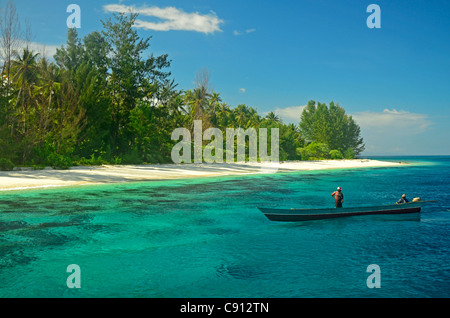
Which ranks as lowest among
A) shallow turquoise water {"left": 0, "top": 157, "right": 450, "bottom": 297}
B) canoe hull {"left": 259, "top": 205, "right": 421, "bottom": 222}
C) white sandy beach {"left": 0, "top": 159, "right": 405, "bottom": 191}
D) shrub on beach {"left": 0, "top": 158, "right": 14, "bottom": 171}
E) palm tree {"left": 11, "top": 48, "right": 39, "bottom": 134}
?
shallow turquoise water {"left": 0, "top": 157, "right": 450, "bottom": 297}

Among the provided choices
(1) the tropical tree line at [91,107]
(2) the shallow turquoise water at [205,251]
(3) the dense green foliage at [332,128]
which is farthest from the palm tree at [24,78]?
(3) the dense green foliage at [332,128]

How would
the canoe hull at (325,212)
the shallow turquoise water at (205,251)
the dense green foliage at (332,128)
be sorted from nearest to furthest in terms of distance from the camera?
the shallow turquoise water at (205,251) → the canoe hull at (325,212) → the dense green foliage at (332,128)

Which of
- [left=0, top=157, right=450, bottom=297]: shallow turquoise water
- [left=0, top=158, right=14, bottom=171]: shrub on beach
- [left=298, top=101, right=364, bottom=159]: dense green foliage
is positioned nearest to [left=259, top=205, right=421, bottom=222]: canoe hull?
[left=0, top=157, right=450, bottom=297]: shallow turquoise water

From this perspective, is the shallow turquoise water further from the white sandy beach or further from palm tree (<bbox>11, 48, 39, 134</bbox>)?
palm tree (<bbox>11, 48, 39, 134</bbox>)

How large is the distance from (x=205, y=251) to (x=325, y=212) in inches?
313

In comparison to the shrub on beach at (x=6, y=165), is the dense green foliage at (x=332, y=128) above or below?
above

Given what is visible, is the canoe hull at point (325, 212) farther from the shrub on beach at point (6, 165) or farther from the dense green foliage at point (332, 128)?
the dense green foliage at point (332, 128)

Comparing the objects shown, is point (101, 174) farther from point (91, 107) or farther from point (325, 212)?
point (325, 212)

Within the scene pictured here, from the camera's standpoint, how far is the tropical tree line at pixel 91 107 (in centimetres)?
3419

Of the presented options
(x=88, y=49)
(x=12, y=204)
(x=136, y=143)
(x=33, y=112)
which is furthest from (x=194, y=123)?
(x=12, y=204)

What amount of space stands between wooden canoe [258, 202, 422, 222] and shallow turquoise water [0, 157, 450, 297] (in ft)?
1.23

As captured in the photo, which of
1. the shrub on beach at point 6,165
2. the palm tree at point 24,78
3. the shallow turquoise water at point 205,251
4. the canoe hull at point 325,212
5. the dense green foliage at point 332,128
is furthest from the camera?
the dense green foliage at point 332,128

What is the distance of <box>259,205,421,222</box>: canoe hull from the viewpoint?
17375 millimetres

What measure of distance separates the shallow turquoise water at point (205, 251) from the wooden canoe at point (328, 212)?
0.38m
